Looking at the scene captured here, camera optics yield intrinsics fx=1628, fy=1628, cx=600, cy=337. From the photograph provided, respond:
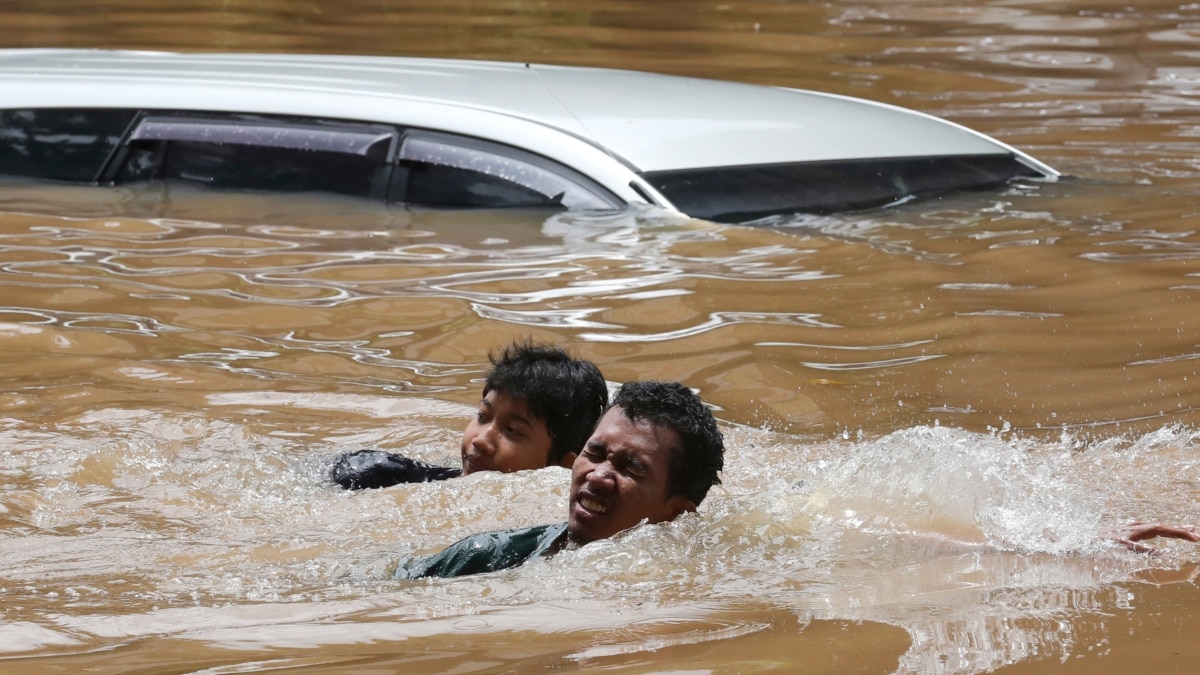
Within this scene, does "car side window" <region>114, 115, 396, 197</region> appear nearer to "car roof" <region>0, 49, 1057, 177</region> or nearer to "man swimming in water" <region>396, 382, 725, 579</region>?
"car roof" <region>0, 49, 1057, 177</region>

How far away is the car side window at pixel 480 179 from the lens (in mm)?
6766

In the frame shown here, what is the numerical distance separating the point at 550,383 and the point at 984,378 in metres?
1.69

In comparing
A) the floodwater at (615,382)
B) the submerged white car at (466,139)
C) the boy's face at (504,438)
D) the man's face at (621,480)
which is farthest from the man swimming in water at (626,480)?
the submerged white car at (466,139)

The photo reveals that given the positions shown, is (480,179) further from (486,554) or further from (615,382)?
(486,554)

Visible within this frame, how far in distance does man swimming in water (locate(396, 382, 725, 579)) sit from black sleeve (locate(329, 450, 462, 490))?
83 centimetres

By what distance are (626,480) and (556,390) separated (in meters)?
0.92

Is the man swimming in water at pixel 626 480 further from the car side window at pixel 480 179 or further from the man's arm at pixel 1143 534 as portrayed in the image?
the car side window at pixel 480 179

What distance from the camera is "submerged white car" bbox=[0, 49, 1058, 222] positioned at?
6.78 m

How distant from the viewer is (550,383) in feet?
17.1

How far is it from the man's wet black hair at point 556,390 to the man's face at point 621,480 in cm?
76

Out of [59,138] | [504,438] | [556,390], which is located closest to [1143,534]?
[556,390]

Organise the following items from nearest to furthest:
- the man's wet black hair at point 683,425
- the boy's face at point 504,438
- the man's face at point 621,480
Answer: the man's face at point 621,480
the man's wet black hair at point 683,425
the boy's face at point 504,438

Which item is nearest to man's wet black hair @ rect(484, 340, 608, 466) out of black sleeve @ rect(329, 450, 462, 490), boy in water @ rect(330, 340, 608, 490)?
boy in water @ rect(330, 340, 608, 490)

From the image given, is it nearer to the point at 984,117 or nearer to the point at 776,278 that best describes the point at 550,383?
the point at 776,278
